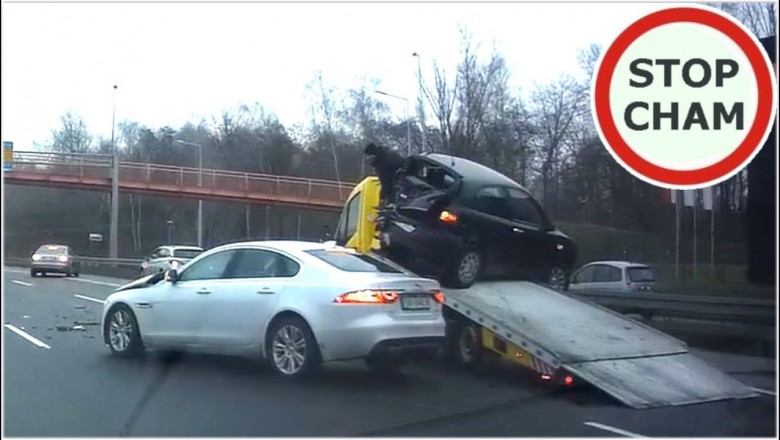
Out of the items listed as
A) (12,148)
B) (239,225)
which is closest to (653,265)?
(239,225)

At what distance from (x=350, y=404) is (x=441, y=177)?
251 centimetres

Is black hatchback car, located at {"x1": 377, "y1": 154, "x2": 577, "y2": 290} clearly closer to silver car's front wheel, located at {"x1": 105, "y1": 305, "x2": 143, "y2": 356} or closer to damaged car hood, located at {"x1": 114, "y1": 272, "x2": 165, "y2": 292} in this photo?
damaged car hood, located at {"x1": 114, "y1": 272, "x2": 165, "y2": 292}

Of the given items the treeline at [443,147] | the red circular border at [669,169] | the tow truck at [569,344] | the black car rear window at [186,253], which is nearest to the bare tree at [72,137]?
the treeline at [443,147]

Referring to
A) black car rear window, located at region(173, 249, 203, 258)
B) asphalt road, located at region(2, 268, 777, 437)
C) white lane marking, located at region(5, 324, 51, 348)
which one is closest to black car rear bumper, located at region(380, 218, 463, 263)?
asphalt road, located at region(2, 268, 777, 437)

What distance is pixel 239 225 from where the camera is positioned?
8.95 metres

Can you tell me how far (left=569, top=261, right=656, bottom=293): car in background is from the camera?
8.99 meters

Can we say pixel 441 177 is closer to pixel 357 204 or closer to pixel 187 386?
pixel 357 204

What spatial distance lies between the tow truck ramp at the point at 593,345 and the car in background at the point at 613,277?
191 millimetres

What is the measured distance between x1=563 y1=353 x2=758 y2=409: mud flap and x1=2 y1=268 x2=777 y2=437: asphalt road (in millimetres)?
114

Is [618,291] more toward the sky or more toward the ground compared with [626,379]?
more toward the sky

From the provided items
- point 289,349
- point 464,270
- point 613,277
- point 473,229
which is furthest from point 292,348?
point 613,277

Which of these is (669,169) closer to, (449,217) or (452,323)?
(449,217)

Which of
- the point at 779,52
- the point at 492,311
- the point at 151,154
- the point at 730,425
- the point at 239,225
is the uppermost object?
the point at 779,52

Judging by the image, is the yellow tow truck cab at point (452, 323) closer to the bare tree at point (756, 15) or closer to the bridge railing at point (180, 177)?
the bridge railing at point (180, 177)
